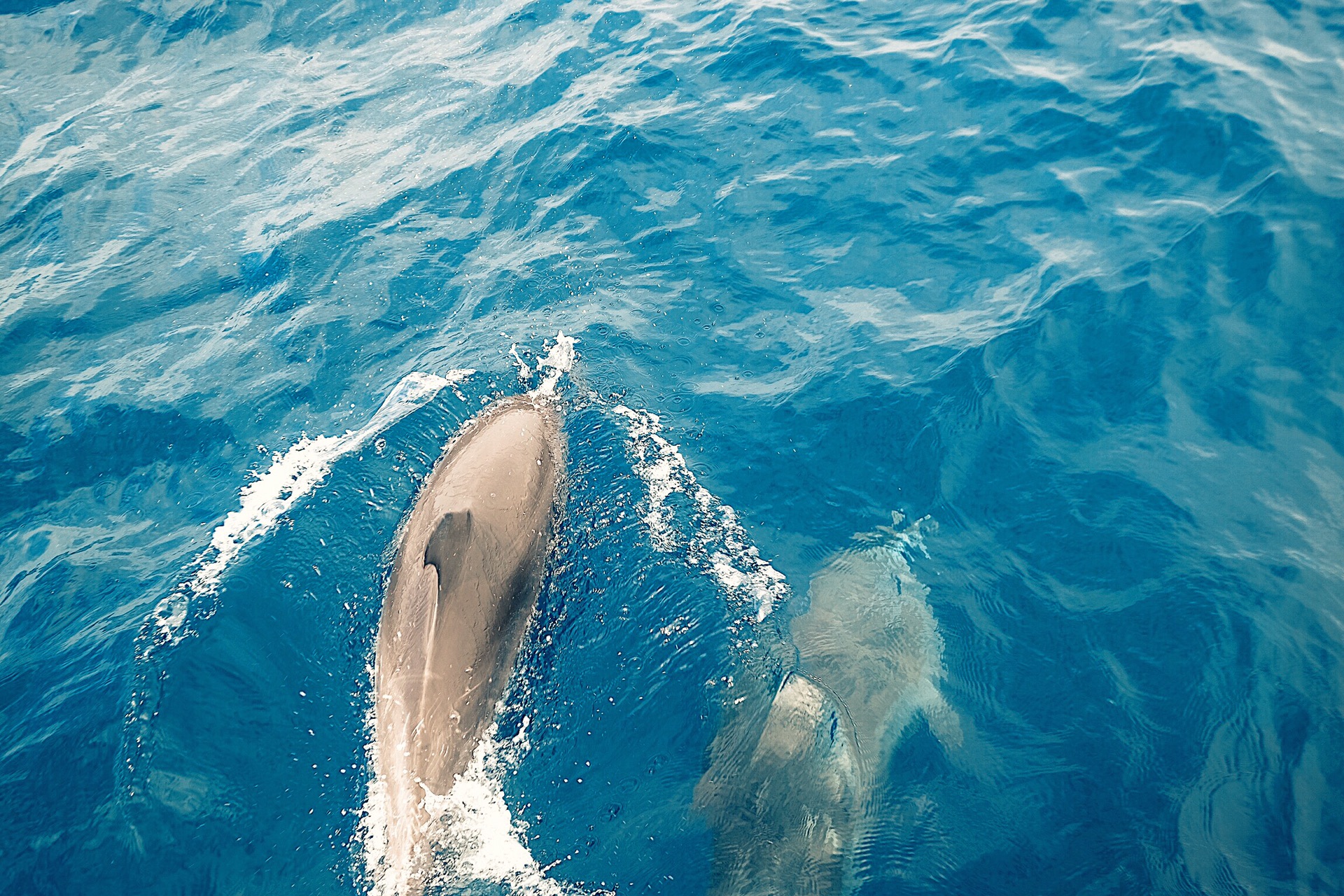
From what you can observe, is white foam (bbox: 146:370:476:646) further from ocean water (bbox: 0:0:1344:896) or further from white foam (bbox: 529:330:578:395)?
white foam (bbox: 529:330:578:395)

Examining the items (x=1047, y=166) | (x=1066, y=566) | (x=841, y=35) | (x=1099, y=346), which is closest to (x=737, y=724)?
(x=1066, y=566)

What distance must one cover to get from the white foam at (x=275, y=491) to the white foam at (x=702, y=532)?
128 inches

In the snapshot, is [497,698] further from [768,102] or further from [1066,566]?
[768,102]

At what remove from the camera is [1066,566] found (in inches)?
357

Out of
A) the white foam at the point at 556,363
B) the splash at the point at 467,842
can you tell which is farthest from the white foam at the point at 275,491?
the splash at the point at 467,842

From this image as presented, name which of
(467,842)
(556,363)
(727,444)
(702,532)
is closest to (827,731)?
(702,532)

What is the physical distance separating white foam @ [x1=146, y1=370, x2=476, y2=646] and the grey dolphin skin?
1843mm

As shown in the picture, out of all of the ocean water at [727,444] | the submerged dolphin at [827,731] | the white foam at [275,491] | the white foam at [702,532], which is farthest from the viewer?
the white foam at [275,491]

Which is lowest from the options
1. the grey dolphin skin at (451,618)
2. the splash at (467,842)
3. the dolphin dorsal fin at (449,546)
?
the splash at (467,842)

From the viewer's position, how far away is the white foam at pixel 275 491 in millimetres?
9117

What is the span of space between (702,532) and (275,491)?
18.5ft

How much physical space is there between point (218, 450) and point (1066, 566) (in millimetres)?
11281

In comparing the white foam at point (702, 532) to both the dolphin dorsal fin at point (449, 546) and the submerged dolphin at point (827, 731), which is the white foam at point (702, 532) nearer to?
the submerged dolphin at point (827, 731)

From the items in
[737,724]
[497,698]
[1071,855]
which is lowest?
[1071,855]
